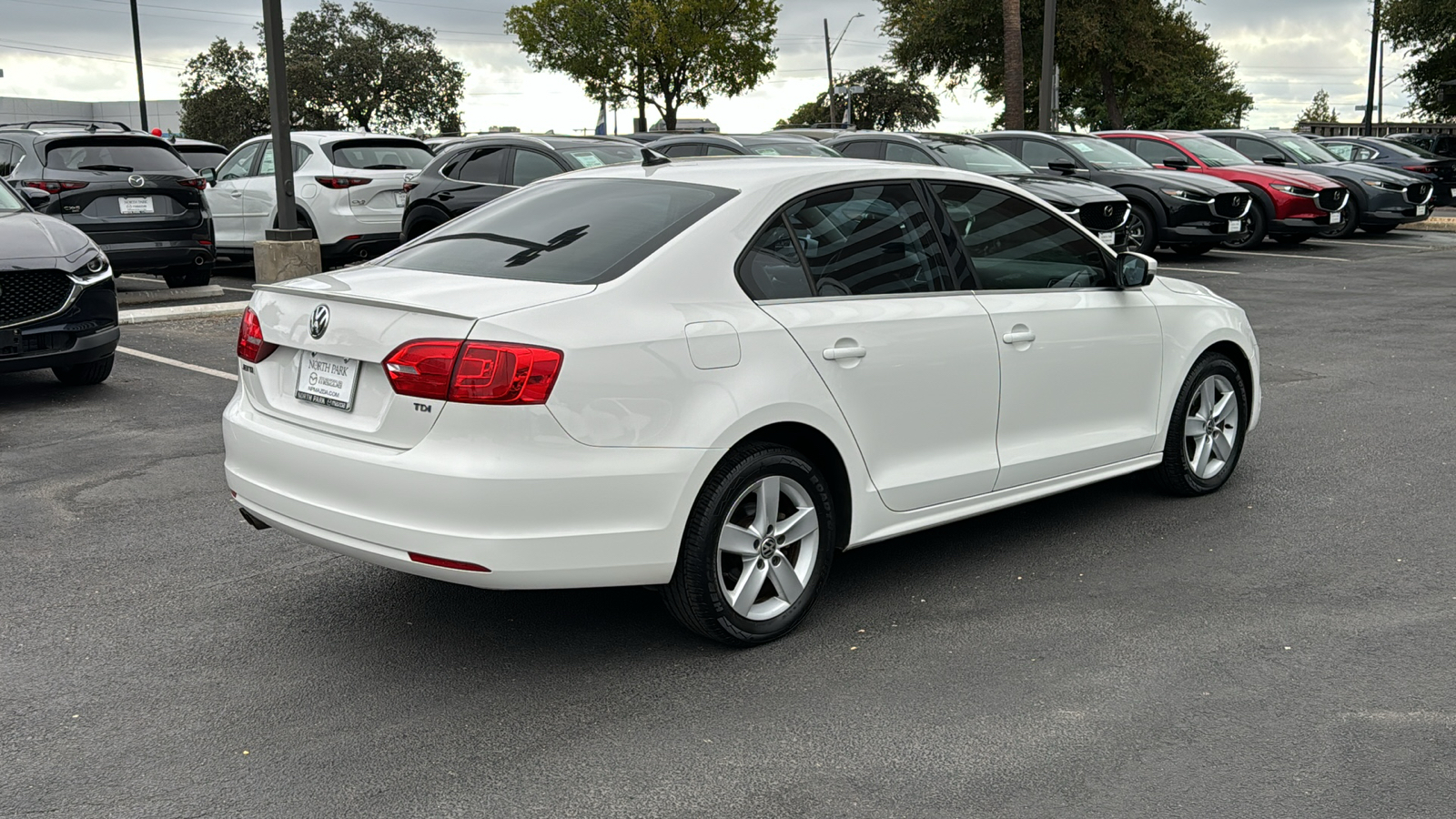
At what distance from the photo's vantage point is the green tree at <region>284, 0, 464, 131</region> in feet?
240

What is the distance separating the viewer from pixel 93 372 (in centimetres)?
881

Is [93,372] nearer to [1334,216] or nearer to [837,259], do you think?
[837,259]

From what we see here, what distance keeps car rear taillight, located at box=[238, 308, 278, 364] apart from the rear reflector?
102 cm

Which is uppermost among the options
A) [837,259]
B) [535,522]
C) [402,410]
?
[837,259]

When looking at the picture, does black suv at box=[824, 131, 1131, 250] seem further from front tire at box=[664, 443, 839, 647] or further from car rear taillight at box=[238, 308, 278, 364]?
car rear taillight at box=[238, 308, 278, 364]

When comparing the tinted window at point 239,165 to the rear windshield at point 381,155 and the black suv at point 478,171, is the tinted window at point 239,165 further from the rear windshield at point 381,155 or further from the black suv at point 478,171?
the black suv at point 478,171

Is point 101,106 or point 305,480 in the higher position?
point 101,106

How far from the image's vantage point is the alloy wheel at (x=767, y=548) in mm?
4180

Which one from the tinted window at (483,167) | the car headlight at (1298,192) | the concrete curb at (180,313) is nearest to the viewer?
the concrete curb at (180,313)

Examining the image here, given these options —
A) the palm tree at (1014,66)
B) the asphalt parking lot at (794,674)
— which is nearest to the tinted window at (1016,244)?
the asphalt parking lot at (794,674)

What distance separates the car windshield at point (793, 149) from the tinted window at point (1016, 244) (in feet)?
38.7

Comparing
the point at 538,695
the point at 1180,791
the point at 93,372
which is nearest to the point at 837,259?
the point at 538,695

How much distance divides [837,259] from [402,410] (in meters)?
1.59

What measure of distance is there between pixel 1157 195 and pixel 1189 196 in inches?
16.4
